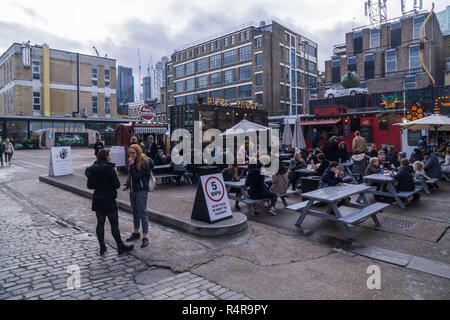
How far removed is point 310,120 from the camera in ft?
75.0

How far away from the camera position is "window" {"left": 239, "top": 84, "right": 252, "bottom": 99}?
5297cm

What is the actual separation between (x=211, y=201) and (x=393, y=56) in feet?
159

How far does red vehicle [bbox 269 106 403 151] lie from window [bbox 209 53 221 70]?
1515 inches

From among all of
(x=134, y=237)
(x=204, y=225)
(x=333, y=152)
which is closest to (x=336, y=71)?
(x=333, y=152)

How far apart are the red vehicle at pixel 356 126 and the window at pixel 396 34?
31261 millimetres

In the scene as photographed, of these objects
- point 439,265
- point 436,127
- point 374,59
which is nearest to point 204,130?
point 436,127

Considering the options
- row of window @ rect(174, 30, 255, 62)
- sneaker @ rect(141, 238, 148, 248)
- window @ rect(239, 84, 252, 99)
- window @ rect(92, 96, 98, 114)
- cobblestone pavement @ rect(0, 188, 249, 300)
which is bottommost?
cobblestone pavement @ rect(0, 188, 249, 300)

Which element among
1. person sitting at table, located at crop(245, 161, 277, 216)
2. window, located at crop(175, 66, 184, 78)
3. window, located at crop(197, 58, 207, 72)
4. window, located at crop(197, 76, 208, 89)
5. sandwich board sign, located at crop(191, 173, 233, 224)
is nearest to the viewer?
sandwich board sign, located at crop(191, 173, 233, 224)

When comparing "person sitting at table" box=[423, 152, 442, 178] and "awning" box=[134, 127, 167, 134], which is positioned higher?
"awning" box=[134, 127, 167, 134]

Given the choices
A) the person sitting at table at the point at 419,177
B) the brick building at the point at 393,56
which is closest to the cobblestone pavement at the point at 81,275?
the person sitting at table at the point at 419,177

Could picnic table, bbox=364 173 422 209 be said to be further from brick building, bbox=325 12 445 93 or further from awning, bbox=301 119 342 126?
brick building, bbox=325 12 445 93

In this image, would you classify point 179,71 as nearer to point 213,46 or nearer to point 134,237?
point 213,46

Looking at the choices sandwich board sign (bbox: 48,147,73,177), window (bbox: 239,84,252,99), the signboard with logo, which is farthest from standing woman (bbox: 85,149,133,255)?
window (bbox: 239,84,252,99)

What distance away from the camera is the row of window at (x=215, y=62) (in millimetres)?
53844
